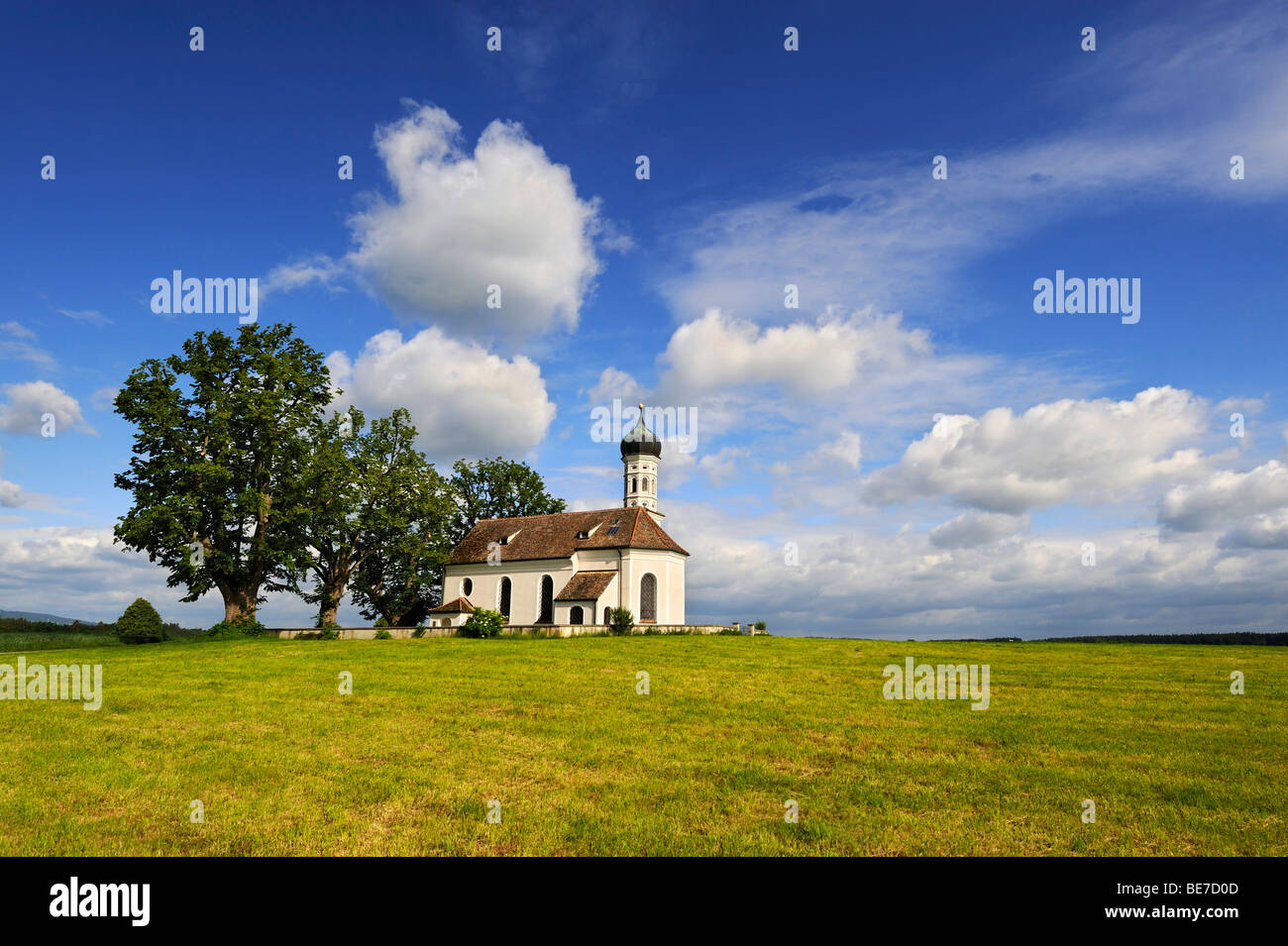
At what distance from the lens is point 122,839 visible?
818 centimetres

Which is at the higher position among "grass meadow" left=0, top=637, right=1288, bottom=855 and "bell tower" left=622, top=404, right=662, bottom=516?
"bell tower" left=622, top=404, right=662, bottom=516

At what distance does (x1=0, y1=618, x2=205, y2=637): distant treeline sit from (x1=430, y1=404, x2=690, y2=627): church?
15.7 metres

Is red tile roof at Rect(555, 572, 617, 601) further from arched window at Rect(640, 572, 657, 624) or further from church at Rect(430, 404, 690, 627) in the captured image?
arched window at Rect(640, 572, 657, 624)

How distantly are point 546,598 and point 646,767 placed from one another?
44.1 meters

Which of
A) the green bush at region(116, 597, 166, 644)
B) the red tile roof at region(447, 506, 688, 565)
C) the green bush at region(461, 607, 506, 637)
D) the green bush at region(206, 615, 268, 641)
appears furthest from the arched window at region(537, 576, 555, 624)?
the green bush at region(116, 597, 166, 644)

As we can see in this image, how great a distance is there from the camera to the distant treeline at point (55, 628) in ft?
146

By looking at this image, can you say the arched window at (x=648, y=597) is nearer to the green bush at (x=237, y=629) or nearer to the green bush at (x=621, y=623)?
the green bush at (x=621, y=623)

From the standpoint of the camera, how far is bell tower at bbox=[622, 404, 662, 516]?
60.7 m

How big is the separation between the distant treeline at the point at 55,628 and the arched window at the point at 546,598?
22.1m

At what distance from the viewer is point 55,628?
1923 inches

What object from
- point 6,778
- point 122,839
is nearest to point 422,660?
point 6,778

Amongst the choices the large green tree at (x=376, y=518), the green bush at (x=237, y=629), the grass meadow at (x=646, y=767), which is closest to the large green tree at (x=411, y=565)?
the large green tree at (x=376, y=518)
